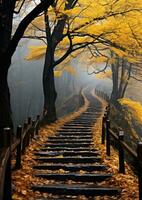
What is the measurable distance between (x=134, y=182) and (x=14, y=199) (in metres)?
3.08

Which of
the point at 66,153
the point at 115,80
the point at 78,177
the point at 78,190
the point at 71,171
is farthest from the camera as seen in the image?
the point at 115,80

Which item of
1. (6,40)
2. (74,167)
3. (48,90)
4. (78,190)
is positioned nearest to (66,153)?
(74,167)

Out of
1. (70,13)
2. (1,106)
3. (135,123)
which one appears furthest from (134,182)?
(135,123)

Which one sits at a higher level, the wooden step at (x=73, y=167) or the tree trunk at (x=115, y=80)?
the tree trunk at (x=115, y=80)

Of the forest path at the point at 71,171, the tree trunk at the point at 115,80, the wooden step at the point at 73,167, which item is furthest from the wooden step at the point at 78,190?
the tree trunk at the point at 115,80

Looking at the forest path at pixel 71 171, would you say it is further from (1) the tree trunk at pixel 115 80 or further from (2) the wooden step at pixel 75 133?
(1) the tree trunk at pixel 115 80

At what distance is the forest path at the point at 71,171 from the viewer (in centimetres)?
743

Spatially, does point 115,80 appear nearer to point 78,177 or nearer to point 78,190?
point 78,177

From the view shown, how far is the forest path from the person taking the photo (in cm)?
743

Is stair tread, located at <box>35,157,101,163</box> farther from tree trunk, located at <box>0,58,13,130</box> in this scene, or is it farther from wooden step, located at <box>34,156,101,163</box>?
tree trunk, located at <box>0,58,13,130</box>

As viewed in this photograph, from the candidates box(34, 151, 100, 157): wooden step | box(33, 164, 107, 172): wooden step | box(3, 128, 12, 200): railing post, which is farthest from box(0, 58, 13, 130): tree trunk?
box(3, 128, 12, 200): railing post

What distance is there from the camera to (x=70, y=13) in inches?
610

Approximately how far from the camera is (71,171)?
30.7 ft

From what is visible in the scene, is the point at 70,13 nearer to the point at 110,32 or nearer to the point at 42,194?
the point at 110,32
